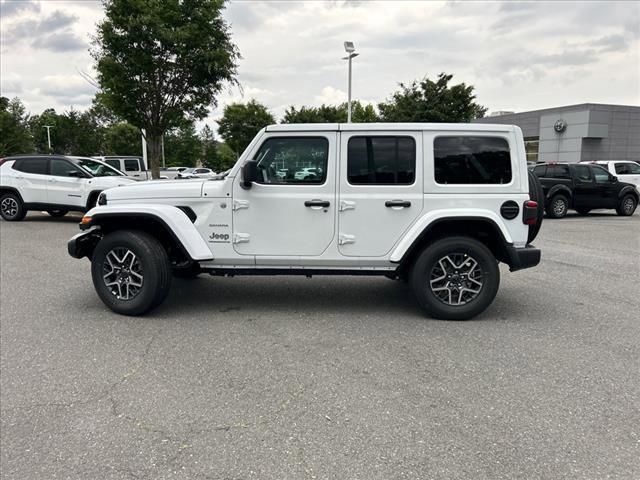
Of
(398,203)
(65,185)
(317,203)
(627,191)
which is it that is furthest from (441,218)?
(627,191)

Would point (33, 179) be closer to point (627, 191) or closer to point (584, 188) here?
point (584, 188)

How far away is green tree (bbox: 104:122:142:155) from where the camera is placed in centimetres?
5297

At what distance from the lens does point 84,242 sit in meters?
5.12

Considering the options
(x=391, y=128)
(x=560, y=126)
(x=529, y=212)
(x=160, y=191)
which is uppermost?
(x=560, y=126)

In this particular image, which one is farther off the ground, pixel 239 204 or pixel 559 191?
pixel 239 204

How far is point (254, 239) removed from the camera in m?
4.88

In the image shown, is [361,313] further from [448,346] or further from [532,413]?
[532,413]

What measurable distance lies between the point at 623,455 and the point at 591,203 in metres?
13.8

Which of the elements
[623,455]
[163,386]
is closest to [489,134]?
[623,455]

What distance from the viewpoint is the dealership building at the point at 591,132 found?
1240 inches

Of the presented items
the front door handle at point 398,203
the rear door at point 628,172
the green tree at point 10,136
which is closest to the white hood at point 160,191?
the front door handle at point 398,203

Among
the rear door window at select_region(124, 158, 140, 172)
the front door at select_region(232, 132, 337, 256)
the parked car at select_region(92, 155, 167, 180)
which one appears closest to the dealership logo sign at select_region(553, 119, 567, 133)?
the parked car at select_region(92, 155, 167, 180)

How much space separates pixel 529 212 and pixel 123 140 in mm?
55545

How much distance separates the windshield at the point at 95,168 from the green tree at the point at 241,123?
29572mm
